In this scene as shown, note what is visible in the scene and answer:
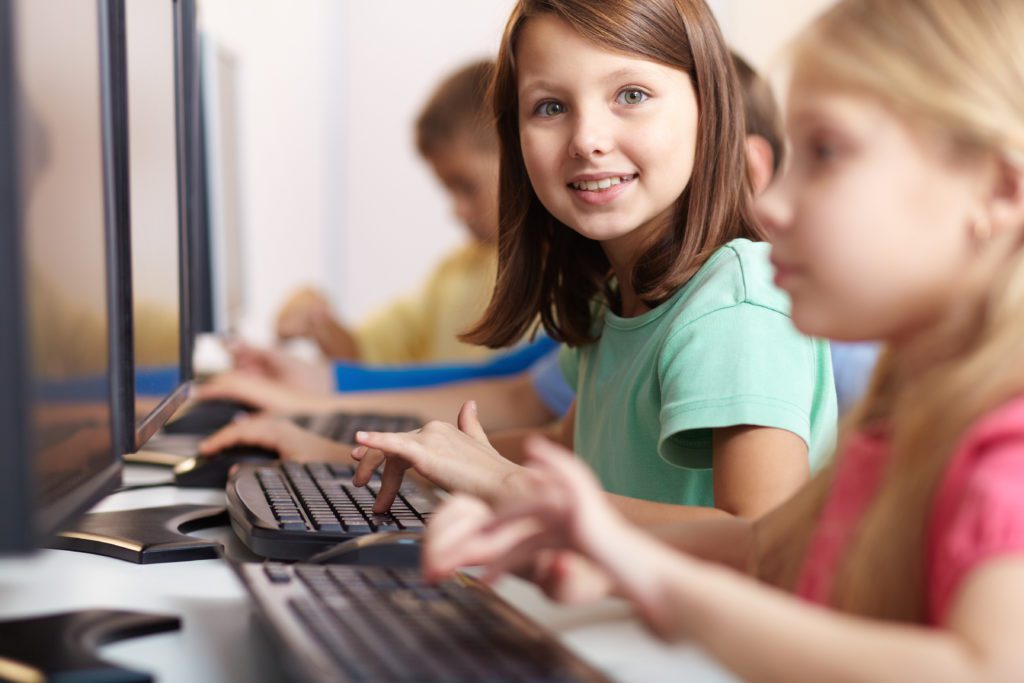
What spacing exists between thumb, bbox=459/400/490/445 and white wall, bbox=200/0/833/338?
102 inches

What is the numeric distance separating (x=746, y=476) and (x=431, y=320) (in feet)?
5.24

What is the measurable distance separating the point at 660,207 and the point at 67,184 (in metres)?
0.52

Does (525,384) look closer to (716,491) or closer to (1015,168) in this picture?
(716,491)

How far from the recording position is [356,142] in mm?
3482

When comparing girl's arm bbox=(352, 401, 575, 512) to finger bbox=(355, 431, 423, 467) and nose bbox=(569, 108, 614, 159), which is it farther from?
nose bbox=(569, 108, 614, 159)

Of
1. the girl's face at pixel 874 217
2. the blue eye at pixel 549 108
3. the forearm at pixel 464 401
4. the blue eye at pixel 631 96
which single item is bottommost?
the forearm at pixel 464 401

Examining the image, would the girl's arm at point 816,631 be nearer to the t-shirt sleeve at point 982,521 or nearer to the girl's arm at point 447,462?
the t-shirt sleeve at point 982,521

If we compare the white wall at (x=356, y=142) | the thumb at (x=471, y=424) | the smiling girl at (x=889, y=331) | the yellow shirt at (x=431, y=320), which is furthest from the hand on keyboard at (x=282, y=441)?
the white wall at (x=356, y=142)

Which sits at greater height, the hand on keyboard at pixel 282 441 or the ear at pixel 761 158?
the ear at pixel 761 158

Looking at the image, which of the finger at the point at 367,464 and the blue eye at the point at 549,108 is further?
the blue eye at the point at 549,108

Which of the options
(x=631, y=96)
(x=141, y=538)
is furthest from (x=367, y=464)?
(x=631, y=96)

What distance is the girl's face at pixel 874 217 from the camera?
48 cm

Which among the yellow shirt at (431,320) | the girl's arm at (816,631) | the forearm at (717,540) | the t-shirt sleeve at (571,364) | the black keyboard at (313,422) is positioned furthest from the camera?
the yellow shirt at (431,320)

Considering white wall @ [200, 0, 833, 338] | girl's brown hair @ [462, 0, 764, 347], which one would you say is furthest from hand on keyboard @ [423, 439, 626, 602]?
white wall @ [200, 0, 833, 338]
